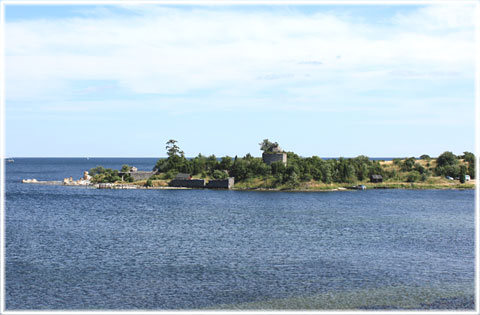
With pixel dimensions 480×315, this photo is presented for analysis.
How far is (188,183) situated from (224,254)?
324 ft

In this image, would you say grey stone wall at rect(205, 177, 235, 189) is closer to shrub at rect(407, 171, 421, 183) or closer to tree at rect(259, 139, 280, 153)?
tree at rect(259, 139, 280, 153)

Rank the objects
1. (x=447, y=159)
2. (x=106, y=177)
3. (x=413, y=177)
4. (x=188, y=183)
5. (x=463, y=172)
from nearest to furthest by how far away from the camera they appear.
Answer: (x=188, y=183) → (x=106, y=177) → (x=463, y=172) → (x=413, y=177) → (x=447, y=159)

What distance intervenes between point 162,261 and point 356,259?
1982 cm

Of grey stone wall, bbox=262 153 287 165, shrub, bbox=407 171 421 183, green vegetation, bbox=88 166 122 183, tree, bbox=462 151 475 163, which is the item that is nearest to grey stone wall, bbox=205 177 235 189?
grey stone wall, bbox=262 153 287 165

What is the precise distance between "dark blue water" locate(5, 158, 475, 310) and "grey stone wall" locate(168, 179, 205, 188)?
160ft

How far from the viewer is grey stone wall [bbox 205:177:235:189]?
483 feet

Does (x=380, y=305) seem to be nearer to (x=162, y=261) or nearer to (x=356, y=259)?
(x=356, y=259)

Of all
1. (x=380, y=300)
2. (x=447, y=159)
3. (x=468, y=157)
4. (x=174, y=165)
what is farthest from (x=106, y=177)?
(x=380, y=300)

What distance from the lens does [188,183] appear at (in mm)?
150500

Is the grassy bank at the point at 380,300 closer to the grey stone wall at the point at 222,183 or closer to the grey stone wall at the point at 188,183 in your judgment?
the grey stone wall at the point at 222,183

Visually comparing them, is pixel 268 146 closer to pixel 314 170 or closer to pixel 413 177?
pixel 314 170

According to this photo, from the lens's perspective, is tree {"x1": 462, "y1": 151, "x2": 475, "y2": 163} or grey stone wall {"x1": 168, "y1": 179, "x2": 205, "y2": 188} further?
tree {"x1": 462, "y1": 151, "x2": 475, "y2": 163}

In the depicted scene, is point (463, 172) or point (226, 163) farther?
point (463, 172)

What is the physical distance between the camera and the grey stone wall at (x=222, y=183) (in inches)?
5792
